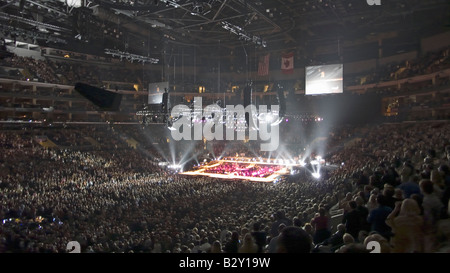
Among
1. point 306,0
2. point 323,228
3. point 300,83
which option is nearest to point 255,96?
point 300,83

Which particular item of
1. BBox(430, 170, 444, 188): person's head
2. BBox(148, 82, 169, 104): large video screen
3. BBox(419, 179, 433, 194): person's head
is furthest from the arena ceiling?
BBox(419, 179, 433, 194): person's head

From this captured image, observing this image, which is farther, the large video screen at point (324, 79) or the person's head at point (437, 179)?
the large video screen at point (324, 79)

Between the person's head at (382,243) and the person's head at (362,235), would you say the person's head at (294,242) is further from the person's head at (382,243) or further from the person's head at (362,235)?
the person's head at (362,235)

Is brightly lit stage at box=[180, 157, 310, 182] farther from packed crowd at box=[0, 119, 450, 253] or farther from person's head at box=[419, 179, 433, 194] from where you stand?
person's head at box=[419, 179, 433, 194]

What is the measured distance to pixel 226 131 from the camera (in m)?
37.3

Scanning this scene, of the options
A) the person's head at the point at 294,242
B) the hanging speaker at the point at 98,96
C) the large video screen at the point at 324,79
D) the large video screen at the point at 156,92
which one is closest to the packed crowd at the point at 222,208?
the person's head at the point at 294,242

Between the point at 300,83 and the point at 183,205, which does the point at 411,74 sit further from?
the point at 183,205

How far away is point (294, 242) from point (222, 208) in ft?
26.6

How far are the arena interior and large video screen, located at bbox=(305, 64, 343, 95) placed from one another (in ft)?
0.36

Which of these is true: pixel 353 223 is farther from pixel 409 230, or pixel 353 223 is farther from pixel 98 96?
pixel 98 96

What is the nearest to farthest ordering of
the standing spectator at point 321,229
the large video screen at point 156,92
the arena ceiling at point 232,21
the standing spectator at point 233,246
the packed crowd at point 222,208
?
the packed crowd at point 222,208, the standing spectator at point 233,246, the standing spectator at point 321,229, the arena ceiling at point 232,21, the large video screen at point 156,92

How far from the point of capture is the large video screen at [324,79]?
22.4 m

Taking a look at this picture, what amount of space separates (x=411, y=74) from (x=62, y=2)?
27834 millimetres

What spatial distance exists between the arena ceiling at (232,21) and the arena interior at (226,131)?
0.20 metres
